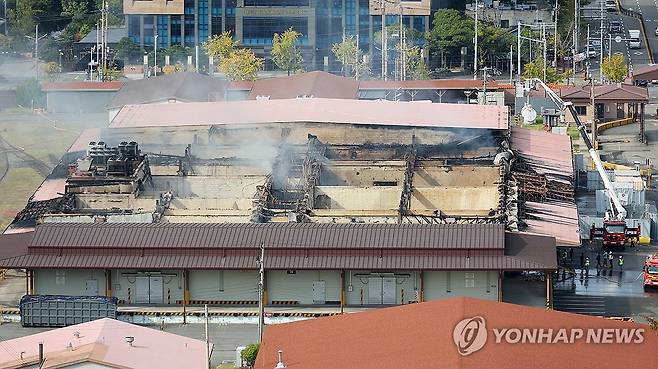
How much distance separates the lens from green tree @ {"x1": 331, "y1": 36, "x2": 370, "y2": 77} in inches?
5374

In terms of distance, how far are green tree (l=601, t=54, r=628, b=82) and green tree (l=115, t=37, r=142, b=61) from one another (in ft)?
103

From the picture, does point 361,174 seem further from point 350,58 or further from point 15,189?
point 350,58

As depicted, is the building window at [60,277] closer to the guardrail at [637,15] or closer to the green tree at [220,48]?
the green tree at [220,48]

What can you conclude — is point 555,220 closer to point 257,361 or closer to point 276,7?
point 257,361

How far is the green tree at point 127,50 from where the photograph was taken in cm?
14250

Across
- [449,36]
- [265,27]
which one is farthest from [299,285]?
[265,27]

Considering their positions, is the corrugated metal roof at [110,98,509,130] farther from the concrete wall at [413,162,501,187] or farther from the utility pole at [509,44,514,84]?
the utility pole at [509,44,514,84]

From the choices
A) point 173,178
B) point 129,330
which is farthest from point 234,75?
point 129,330

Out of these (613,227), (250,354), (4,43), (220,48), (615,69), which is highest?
(4,43)

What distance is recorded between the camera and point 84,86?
12188cm

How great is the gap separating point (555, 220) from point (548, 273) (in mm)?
7101

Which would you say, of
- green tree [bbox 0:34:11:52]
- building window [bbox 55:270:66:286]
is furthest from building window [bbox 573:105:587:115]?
building window [bbox 55:270:66:286]

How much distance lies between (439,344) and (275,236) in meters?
18.1

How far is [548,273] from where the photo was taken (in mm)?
66375
